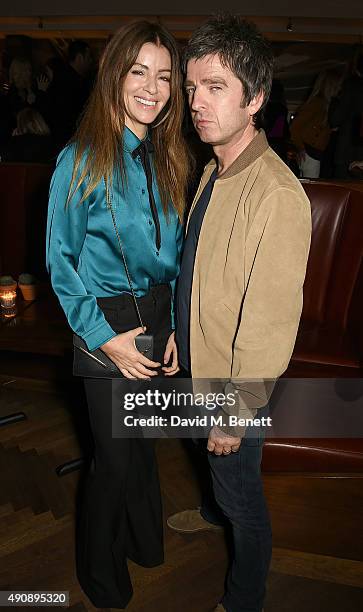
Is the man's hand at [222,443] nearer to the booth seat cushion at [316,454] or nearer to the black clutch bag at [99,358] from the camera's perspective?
the black clutch bag at [99,358]

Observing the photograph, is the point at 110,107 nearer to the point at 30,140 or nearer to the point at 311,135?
the point at 30,140

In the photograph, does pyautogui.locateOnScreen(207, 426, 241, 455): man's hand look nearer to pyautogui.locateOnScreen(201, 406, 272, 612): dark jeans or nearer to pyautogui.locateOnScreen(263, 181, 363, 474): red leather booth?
pyautogui.locateOnScreen(201, 406, 272, 612): dark jeans

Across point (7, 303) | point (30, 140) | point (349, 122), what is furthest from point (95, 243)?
point (349, 122)

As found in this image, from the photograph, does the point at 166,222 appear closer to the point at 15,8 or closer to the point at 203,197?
the point at 203,197

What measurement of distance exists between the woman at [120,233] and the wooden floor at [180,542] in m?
0.19

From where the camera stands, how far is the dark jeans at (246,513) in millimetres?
1349

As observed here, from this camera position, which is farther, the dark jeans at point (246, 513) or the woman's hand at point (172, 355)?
the woman's hand at point (172, 355)

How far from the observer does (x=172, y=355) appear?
163cm

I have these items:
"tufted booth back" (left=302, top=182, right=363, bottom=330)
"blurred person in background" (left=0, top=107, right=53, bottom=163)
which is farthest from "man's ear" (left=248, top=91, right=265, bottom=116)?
"blurred person in background" (left=0, top=107, right=53, bottom=163)

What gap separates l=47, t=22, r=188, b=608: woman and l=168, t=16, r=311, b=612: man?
134 mm

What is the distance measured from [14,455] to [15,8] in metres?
5.67

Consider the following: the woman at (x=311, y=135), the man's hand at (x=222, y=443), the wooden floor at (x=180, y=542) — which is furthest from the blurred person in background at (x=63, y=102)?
the man's hand at (x=222, y=443)

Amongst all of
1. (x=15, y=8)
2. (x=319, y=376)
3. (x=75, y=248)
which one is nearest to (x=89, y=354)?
(x=75, y=248)

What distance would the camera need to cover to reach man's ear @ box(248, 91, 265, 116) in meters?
1.21
